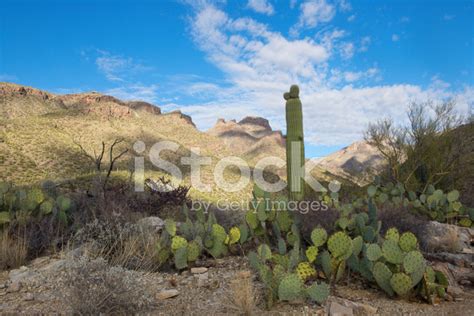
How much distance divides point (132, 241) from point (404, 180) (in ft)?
32.6

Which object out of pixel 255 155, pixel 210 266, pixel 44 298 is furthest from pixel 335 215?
pixel 255 155

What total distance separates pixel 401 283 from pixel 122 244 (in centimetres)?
324

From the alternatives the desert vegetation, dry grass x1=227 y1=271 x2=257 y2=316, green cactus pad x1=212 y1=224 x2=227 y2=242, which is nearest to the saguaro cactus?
the desert vegetation

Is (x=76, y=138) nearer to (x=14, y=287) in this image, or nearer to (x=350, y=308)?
(x=14, y=287)

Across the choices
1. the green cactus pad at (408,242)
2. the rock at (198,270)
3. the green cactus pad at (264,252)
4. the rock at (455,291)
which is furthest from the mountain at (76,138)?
the rock at (455,291)

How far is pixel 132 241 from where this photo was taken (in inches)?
182

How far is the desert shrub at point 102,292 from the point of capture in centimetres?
313

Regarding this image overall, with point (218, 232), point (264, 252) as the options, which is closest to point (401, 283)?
point (264, 252)

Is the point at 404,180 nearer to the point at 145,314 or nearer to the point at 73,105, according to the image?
the point at 145,314

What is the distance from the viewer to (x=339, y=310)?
10.5 feet

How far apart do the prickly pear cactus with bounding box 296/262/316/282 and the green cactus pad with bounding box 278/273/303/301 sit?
0.54m

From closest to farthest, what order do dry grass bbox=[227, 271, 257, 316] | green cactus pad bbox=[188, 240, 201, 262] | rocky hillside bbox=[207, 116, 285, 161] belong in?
Answer: dry grass bbox=[227, 271, 257, 316], green cactus pad bbox=[188, 240, 201, 262], rocky hillside bbox=[207, 116, 285, 161]

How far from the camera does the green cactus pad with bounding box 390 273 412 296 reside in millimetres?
3508

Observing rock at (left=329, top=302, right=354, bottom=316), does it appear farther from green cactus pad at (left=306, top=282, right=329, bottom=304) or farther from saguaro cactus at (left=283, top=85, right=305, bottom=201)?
saguaro cactus at (left=283, top=85, right=305, bottom=201)
